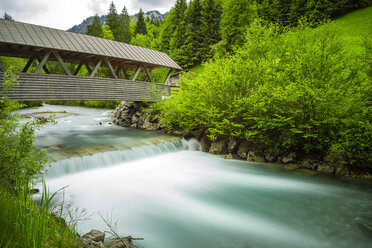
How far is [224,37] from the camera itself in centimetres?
3166

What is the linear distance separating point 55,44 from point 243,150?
12.1 m

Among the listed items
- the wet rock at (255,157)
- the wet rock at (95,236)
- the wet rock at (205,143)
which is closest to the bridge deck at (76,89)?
the wet rock at (205,143)

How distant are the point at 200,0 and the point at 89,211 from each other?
4524 cm

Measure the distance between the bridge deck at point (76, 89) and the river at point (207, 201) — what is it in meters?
3.19

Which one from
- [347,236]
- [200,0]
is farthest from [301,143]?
[200,0]

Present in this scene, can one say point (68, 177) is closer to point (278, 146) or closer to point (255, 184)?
point (255, 184)

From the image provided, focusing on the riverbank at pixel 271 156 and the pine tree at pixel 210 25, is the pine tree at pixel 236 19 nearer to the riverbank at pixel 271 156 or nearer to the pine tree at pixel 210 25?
the pine tree at pixel 210 25

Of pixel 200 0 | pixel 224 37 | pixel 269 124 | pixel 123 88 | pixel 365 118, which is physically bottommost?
pixel 269 124

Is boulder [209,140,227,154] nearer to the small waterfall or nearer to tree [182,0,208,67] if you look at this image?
the small waterfall

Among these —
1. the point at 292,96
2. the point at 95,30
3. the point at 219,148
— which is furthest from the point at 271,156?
the point at 95,30

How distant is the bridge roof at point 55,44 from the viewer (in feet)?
32.8

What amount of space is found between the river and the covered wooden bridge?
3515mm

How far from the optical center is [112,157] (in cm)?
926

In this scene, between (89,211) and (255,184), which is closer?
(89,211)
